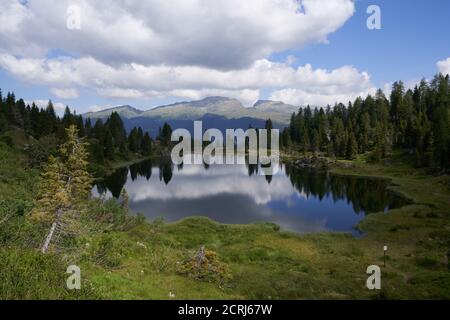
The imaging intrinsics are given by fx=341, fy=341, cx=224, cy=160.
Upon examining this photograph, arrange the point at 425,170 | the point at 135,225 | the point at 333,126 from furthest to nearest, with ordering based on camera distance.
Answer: the point at 333,126
the point at 425,170
the point at 135,225

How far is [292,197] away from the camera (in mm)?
86312

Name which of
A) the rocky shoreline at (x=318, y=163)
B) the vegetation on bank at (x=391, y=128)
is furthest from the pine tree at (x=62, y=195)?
the rocky shoreline at (x=318, y=163)

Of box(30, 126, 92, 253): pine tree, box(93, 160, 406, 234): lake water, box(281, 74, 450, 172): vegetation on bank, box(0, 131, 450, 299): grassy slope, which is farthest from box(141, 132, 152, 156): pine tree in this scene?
box(30, 126, 92, 253): pine tree

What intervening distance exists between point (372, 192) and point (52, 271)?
86.6 m

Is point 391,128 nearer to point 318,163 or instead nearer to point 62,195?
point 318,163

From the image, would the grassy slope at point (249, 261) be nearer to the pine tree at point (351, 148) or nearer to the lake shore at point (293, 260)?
the lake shore at point (293, 260)

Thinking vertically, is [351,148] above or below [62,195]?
above

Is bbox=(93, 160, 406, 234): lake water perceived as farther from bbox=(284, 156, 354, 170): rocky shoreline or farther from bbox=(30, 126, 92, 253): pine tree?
bbox=(30, 126, 92, 253): pine tree

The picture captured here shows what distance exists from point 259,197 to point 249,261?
5048cm

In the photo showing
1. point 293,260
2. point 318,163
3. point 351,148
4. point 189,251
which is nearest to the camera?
point 189,251

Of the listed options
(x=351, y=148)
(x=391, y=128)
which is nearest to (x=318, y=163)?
(x=351, y=148)

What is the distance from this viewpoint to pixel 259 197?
85.3m

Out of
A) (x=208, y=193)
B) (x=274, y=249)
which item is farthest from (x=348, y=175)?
(x=274, y=249)
